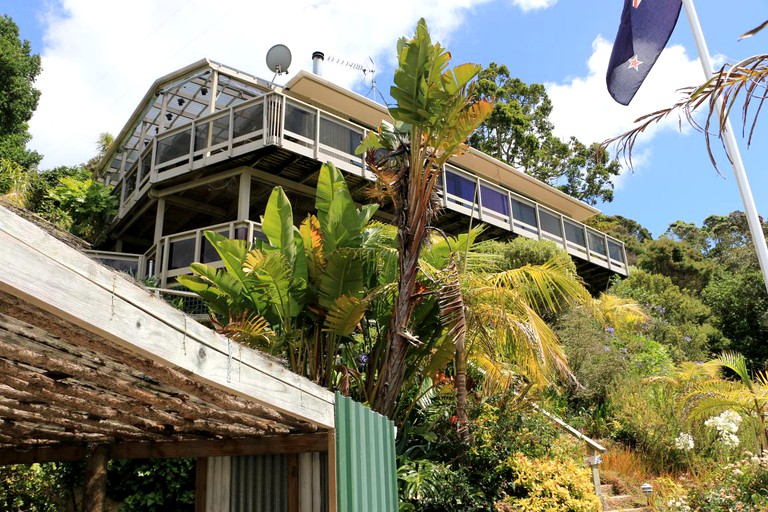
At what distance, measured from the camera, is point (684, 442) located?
10.4 m

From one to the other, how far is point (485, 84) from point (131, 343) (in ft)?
104

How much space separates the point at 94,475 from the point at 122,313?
15.6 ft

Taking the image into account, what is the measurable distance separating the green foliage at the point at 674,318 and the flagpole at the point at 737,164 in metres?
10.2

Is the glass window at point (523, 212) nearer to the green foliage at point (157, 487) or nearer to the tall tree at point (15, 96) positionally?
the green foliage at point (157, 487)

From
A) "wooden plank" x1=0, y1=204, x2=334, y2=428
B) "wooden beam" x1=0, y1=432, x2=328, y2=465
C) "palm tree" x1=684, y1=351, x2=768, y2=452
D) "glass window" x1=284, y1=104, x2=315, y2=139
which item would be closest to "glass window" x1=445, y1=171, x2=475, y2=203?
"glass window" x1=284, y1=104, x2=315, y2=139

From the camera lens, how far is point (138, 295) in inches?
99.3

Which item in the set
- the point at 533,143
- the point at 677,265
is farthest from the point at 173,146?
the point at 677,265

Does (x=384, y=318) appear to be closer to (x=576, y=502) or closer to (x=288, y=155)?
(x=576, y=502)

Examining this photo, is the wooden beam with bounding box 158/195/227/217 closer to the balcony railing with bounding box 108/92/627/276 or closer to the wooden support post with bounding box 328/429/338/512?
the balcony railing with bounding box 108/92/627/276

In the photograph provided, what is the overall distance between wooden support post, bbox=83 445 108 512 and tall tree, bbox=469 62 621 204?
27220 millimetres

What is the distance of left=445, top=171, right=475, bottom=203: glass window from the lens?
17.1 meters

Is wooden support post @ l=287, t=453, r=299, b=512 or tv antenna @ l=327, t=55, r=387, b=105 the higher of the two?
tv antenna @ l=327, t=55, r=387, b=105

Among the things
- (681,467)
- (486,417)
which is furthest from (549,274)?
A: (681,467)

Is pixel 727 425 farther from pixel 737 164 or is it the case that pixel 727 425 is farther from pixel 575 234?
pixel 575 234
